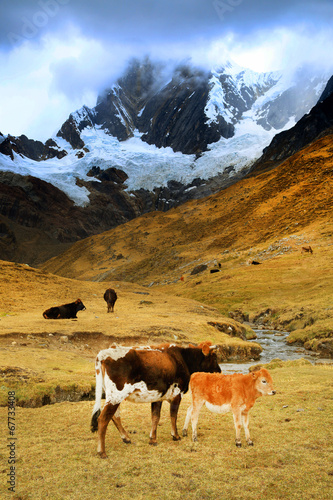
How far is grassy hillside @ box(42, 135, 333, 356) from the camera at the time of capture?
4225 cm

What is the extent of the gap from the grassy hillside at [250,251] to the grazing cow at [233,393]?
18.4 m

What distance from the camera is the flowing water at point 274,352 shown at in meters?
21.5

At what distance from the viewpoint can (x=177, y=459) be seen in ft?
26.3

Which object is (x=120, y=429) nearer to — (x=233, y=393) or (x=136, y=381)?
(x=136, y=381)

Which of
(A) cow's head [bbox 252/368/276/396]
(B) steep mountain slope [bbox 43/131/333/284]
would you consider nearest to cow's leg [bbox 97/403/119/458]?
(A) cow's head [bbox 252/368/276/396]

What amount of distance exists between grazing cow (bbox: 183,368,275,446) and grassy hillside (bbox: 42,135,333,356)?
60.4 feet

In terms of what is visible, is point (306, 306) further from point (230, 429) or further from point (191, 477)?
point (191, 477)

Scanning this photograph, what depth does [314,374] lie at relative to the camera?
16.1 metres

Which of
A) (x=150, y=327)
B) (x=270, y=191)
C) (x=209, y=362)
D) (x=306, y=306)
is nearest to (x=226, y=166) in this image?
(x=270, y=191)

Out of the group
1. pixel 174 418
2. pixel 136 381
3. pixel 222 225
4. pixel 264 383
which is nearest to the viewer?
pixel 136 381

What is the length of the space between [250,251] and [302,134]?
297 feet

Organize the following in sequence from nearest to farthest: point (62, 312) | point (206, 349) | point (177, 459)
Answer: point (177, 459), point (206, 349), point (62, 312)

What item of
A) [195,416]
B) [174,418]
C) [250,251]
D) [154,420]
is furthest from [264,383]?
[250,251]

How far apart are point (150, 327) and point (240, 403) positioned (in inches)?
670
